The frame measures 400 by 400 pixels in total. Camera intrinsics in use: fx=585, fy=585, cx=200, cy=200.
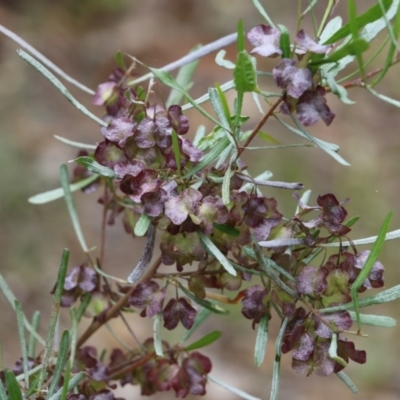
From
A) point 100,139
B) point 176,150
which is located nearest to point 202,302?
point 176,150

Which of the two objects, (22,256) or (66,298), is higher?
(22,256)

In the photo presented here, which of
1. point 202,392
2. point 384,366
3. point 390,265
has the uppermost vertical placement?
point 390,265

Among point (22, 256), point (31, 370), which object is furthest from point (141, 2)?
point (31, 370)

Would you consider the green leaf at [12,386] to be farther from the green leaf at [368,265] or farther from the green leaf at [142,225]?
the green leaf at [368,265]

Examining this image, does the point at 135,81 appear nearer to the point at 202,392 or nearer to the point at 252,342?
the point at 202,392

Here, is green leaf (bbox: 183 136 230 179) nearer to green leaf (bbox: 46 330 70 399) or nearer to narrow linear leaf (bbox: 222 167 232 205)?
narrow linear leaf (bbox: 222 167 232 205)

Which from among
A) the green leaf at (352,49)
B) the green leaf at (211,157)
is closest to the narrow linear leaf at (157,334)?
the green leaf at (211,157)

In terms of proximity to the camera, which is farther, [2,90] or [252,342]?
[2,90]

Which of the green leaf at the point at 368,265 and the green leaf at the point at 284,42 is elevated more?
the green leaf at the point at 284,42
